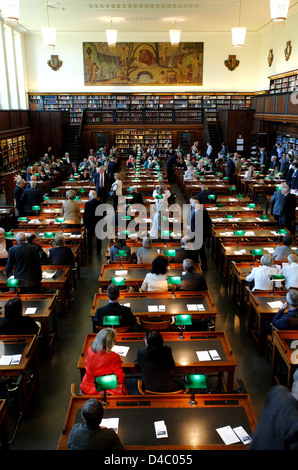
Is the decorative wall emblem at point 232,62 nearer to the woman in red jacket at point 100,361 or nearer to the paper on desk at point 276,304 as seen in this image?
the paper on desk at point 276,304

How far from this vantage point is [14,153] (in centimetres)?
1995

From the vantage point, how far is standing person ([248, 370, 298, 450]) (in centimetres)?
239

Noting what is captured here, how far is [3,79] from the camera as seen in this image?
66.5 ft

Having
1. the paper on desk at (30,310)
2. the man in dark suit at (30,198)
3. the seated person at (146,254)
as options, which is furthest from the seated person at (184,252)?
the man in dark suit at (30,198)

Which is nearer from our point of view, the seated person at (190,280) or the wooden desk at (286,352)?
the wooden desk at (286,352)

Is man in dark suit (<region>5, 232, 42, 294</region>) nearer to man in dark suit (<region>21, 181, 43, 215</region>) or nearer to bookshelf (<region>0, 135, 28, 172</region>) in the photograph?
man in dark suit (<region>21, 181, 43, 215</region>)

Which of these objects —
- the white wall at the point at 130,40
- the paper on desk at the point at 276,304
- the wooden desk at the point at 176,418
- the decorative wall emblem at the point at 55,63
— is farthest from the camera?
the decorative wall emblem at the point at 55,63

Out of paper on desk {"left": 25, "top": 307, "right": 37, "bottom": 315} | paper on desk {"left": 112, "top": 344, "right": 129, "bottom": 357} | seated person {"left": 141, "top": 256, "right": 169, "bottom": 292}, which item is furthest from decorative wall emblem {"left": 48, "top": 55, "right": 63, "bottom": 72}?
paper on desk {"left": 112, "top": 344, "right": 129, "bottom": 357}

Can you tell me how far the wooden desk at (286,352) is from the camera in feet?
14.3

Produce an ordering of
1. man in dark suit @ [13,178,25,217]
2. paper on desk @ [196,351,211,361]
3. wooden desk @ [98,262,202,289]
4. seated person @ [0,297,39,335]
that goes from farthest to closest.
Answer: man in dark suit @ [13,178,25,217]
wooden desk @ [98,262,202,289]
seated person @ [0,297,39,335]
paper on desk @ [196,351,211,361]

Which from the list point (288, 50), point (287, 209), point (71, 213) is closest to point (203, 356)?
point (71, 213)

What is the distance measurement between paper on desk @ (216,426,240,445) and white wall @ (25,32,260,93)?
24036 millimetres

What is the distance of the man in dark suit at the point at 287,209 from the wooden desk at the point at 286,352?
502cm

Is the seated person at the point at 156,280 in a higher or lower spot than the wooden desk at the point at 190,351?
higher
